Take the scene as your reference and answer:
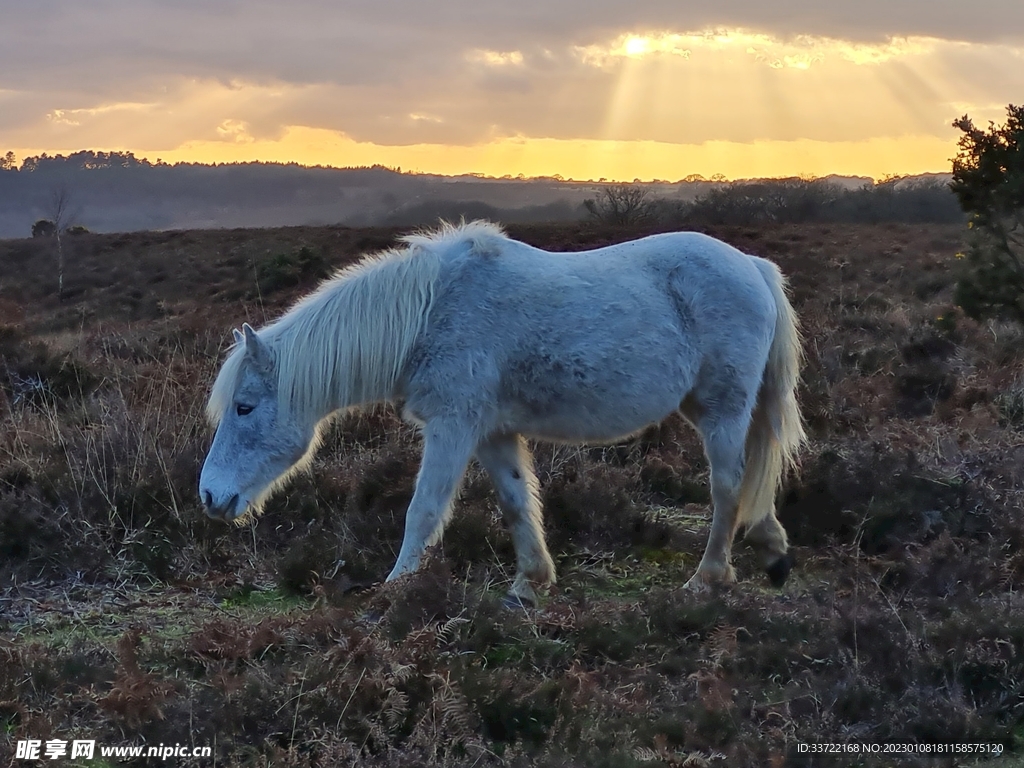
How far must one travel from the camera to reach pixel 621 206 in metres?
39.9

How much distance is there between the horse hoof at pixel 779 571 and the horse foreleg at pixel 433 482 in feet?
6.04

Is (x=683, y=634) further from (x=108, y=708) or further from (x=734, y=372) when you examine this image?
(x=108, y=708)

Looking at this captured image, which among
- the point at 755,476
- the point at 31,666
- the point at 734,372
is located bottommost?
the point at 31,666

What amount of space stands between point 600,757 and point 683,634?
4.39 ft

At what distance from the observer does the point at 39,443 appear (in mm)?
6984

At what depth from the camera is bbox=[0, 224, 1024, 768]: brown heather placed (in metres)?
3.29

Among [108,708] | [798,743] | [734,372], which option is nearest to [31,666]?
[108,708]

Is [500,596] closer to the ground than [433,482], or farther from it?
closer to the ground

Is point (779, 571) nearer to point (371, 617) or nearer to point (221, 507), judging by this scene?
point (371, 617)

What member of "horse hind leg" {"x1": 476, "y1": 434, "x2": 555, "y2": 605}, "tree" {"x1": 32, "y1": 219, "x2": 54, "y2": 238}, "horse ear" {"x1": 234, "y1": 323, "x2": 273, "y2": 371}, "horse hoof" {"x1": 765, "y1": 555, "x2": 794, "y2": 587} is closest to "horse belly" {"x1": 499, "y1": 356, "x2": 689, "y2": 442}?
"horse hind leg" {"x1": 476, "y1": 434, "x2": 555, "y2": 605}

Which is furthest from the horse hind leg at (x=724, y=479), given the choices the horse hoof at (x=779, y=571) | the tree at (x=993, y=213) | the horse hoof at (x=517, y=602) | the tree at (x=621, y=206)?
the tree at (x=621, y=206)

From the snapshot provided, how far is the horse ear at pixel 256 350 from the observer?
4.78 m

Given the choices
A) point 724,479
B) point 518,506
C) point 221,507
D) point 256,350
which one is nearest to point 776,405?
point 724,479

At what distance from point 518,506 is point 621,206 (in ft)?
117
